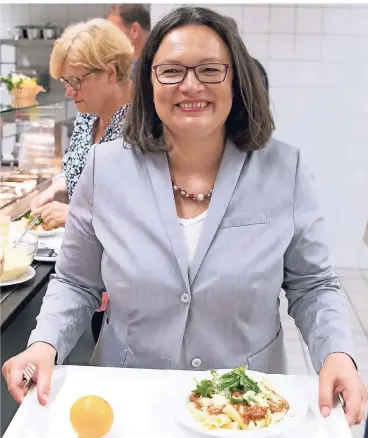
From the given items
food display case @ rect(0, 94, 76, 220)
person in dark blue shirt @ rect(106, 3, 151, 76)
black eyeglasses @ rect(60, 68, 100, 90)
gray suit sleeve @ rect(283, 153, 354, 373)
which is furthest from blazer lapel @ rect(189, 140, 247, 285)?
person in dark blue shirt @ rect(106, 3, 151, 76)

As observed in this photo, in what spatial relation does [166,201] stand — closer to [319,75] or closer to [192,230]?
[192,230]

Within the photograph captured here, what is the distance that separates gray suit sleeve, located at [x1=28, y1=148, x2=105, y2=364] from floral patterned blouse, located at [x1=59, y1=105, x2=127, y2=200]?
124 centimetres

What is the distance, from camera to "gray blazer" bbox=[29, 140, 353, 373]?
1572mm

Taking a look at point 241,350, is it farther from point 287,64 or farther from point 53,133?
point 287,64

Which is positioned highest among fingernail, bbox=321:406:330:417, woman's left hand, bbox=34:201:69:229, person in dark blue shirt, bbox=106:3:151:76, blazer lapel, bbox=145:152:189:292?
person in dark blue shirt, bbox=106:3:151:76

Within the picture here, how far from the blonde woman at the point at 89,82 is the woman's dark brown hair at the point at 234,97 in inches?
45.6

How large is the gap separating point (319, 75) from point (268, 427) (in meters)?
4.43

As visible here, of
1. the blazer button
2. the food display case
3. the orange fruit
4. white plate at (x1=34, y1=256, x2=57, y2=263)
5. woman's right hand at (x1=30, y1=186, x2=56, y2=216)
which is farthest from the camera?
the food display case

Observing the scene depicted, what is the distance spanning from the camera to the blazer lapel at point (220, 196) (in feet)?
5.15

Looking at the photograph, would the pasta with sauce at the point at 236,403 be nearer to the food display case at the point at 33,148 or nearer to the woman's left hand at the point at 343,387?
the woman's left hand at the point at 343,387

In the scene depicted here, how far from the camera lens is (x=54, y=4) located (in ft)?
A: 25.3

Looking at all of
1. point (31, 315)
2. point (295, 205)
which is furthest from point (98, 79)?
point (295, 205)

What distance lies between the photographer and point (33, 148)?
4168 mm

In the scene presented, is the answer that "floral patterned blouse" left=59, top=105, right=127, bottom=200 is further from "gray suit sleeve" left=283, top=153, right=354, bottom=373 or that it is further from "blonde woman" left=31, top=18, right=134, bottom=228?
"gray suit sleeve" left=283, top=153, right=354, bottom=373
